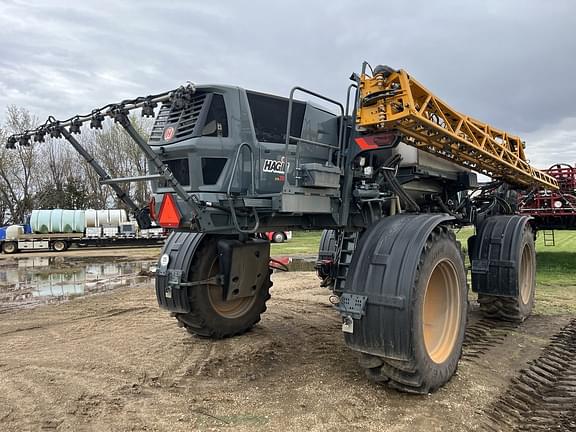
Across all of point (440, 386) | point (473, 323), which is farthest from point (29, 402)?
point (473, 323)

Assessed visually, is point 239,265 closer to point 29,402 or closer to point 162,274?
point 162,274

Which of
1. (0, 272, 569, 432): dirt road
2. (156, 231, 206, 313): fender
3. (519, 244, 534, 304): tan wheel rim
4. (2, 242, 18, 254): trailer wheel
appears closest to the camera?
(0, 272, 569, 432): dirt road

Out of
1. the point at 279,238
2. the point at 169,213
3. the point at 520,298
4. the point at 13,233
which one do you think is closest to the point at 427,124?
the point at 169,213

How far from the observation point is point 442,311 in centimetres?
470

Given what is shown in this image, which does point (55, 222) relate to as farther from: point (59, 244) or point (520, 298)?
point (520, 298)

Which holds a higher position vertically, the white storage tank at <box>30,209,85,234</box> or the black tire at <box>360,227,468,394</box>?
the white storage tank at <box>30,209,85,234</box>

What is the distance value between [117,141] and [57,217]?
13502 millimetres

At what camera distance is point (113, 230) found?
93.0 feet

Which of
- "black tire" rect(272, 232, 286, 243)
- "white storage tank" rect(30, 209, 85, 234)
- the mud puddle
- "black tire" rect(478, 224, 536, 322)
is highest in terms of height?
"white storage tank" rect(30, 209, 85, 234)

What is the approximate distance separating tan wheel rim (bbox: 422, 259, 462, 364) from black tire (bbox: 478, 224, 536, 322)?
2.18 m

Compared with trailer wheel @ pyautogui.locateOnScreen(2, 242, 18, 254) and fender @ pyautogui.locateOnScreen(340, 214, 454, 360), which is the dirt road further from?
trailer wheel @ pyautogui.locateOnScreen(2, 242, 18, 254)

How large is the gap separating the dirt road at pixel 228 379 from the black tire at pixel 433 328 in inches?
6.4

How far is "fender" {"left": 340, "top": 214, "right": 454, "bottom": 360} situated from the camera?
12.3 feet

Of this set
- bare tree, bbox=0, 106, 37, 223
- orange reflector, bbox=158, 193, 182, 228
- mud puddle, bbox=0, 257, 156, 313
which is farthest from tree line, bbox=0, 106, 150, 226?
orange reflector, bbox=158, 193, 182, 228
